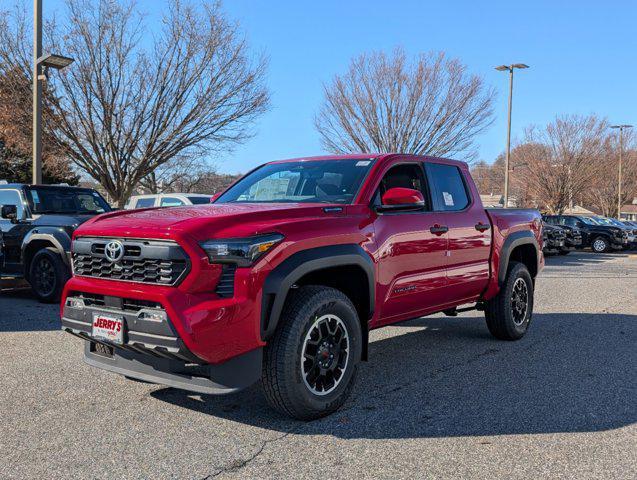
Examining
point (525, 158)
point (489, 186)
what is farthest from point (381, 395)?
point (489, 186)

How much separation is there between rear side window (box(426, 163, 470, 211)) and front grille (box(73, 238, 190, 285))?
2718mm

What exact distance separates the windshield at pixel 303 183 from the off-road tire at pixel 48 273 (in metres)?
4.14

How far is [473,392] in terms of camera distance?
4762 millimetres

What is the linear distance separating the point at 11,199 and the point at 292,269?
25.1 ft

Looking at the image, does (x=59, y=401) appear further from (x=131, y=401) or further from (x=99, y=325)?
(x=99, y=325)

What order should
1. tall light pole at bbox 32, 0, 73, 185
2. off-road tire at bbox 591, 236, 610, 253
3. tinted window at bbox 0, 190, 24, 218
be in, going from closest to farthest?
tinted window at bbox 0, 190, 24, 218 → tall light pole at bbox 32, 0, 73, 185 → off-road tire at bbox 591, 236, 610, 253

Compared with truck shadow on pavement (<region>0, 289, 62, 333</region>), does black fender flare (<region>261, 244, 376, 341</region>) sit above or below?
above

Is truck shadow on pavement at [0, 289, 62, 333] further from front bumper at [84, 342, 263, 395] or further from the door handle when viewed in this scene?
the door handle

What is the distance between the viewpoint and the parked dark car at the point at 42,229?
868 cm

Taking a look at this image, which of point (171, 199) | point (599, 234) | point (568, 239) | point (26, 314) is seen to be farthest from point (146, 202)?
point (599, 234)

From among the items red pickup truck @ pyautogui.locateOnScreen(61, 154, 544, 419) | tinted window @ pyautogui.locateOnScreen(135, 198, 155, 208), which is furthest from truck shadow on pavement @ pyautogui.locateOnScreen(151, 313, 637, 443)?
tinted window @ pyautogui.locateOnScreen(135, 198, 155, 208)

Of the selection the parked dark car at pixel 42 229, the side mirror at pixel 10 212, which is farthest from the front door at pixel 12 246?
the side mirror at pixel 10 212

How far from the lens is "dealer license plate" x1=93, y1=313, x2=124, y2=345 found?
377 cm

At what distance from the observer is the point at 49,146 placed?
16734 mm
